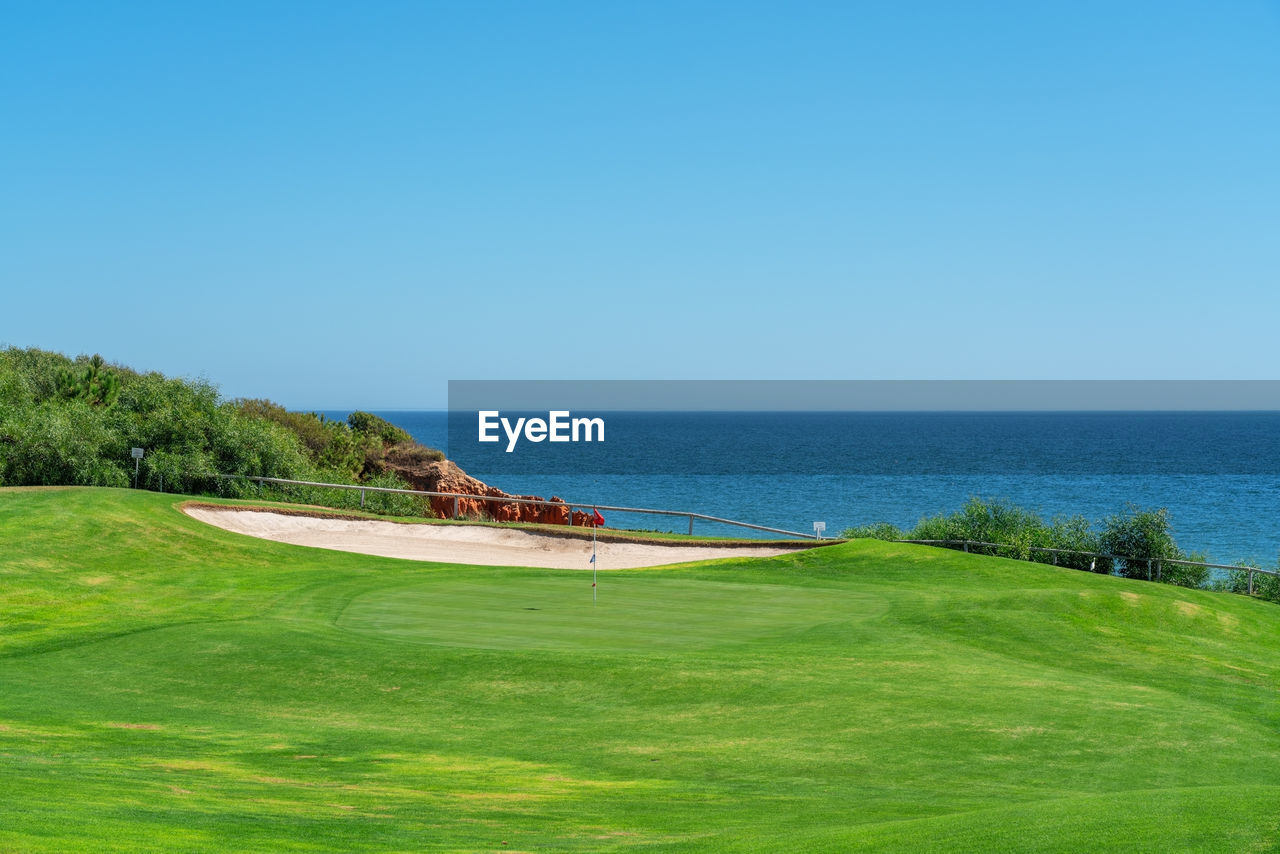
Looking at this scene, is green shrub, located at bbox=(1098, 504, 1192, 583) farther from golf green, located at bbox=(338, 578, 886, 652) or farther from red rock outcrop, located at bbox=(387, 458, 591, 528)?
red rock outcrop, located at bbox=(387, 458, 591, 528)

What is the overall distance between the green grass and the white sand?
4.21 m

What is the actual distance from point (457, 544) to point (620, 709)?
17.1 meters

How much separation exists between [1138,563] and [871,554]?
40.9 ft

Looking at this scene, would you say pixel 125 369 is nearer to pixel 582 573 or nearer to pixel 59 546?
pixel 59 546

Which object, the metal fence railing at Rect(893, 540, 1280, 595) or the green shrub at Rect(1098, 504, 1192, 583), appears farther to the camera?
the green shrub at Rect(1098, 504, 1192, 583)

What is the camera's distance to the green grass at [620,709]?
7762 mm

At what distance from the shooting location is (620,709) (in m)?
12.9

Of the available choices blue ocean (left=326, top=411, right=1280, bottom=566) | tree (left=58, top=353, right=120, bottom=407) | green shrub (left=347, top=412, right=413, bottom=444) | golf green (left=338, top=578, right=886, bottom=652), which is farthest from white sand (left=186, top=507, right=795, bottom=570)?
blue ocean (left=326, top=411, right=1280, bottom=566)

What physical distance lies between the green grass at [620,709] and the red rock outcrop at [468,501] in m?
18.6

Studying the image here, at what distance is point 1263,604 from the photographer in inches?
883

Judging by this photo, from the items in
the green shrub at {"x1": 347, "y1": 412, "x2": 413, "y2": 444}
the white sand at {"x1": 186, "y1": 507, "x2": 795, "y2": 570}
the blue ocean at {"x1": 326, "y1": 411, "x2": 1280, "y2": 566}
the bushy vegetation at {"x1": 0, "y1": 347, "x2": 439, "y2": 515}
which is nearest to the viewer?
the white sand at {"x1": 186, "y1": 507, "x2": 795, "y2": 570}

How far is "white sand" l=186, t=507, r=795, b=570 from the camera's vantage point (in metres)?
27.7

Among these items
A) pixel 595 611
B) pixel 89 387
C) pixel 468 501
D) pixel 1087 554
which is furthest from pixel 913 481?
pixel 595 611

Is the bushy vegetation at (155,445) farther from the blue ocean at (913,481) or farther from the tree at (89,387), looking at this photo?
the blue ocean at (913,481)
